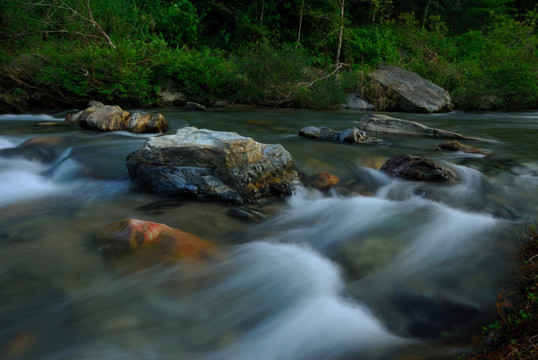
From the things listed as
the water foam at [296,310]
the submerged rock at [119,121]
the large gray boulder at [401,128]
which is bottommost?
the water foam at [296,310]

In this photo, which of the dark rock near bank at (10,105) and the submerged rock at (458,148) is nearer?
the submerged rock at (458,148)

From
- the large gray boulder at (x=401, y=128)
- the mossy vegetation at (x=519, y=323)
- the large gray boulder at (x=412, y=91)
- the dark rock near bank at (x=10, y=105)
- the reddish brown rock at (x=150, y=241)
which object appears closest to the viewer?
the mossy vegetation at (x=519, y=323)

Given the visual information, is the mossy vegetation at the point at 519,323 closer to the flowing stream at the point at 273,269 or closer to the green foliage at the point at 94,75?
the flowing stream at the point at 273,269

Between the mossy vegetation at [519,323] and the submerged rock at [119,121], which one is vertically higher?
the submerged rock at [119,121]

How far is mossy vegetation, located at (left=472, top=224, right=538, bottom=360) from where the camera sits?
64.3 inches

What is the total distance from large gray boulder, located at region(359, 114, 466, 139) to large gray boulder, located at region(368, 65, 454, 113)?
4.19m

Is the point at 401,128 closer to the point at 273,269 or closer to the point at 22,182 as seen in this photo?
the point at 273,269

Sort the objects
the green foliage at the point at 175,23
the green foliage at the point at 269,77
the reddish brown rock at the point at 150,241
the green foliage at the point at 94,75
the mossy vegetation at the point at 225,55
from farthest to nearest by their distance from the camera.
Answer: the green foliage at the point at 175,23 → the green foliage at the point at 269,77 → the mossy vegetation at the point at 225,55 → the green foliage at the point at 94,75 → the reddish brown rock at the point at 150,241

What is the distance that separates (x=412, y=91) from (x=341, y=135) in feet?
20.3

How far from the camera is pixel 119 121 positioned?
6449mm

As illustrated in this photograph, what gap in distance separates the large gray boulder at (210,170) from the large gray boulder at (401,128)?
137 inches

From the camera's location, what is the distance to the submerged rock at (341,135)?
Result: 5.77m

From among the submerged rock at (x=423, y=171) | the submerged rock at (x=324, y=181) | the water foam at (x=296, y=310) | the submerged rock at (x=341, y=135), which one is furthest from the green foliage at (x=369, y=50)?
the water foam at (x=296, y=310)

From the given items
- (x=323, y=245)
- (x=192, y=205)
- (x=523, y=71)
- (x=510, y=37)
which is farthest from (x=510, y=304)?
(x=510, y=37)
